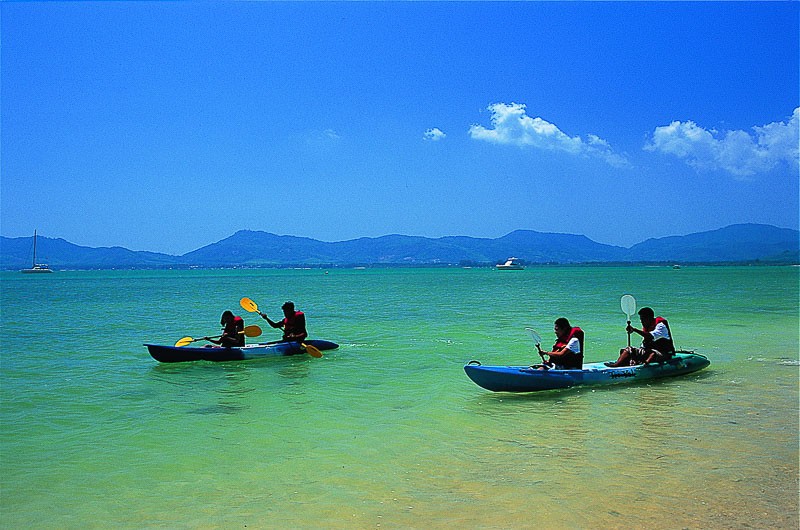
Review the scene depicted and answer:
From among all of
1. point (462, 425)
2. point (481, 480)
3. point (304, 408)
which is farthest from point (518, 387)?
point (481, 480)

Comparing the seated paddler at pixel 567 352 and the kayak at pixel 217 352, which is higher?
the seated paddler at pixel 567 352

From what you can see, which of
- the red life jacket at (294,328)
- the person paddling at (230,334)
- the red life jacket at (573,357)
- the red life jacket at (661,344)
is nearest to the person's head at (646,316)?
the red life jacket at (661,344)

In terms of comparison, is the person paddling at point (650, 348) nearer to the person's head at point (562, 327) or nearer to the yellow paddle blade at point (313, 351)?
the person's head at point (562, 327)

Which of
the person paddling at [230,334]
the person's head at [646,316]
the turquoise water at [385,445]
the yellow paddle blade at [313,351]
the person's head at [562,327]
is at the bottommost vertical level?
the turquoise water at [385,445]

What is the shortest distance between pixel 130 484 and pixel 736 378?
38.9 feet

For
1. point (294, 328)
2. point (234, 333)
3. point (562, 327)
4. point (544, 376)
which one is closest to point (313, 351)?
point (294, 328)

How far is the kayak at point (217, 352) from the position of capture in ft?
55.4

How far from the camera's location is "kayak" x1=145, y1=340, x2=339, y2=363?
55.4 ft

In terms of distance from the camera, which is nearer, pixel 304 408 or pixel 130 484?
pixel 130 484

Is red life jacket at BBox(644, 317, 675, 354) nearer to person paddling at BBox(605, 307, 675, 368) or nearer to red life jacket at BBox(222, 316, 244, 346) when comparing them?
person paddling at BBox(605, 307, 675, 368)

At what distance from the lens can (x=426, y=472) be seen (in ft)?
26.9

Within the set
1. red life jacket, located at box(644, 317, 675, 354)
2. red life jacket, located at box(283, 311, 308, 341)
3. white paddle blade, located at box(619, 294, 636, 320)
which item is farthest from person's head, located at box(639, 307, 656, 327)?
red life jacket, located at box(283, 311, 308, 341)

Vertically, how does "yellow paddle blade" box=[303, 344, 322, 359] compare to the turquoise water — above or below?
above

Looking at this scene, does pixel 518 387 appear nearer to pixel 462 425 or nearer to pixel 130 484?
pixel 462 425
